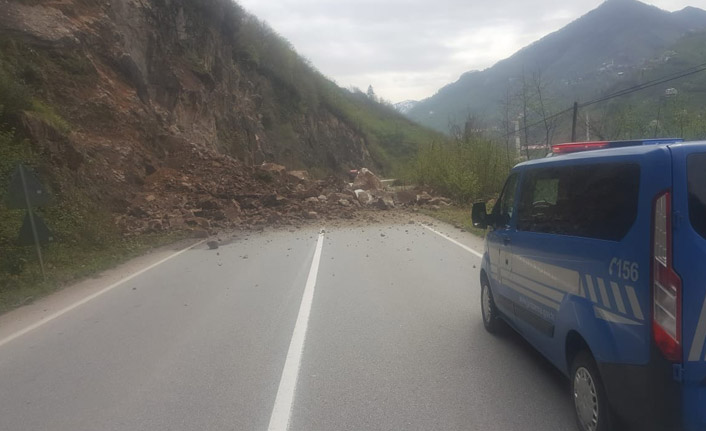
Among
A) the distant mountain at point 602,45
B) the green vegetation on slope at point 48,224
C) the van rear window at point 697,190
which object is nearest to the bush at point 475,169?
the green vegetation on slope at point 48,224

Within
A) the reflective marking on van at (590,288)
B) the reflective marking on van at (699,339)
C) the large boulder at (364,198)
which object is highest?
the reflective marking on van at (590,288)

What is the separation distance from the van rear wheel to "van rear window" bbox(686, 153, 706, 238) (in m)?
3.46

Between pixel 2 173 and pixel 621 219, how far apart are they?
602 inches

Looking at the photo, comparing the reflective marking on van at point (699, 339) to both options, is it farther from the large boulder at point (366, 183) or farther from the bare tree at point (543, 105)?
the large boulder at point (366, 183)

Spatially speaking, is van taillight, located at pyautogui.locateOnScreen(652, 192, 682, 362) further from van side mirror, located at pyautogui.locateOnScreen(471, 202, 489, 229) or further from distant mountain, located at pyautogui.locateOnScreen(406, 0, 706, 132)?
distant mountain, located at pyautogui.locateOnScreen(406, 0, 706, 132)

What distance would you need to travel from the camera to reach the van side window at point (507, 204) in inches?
248

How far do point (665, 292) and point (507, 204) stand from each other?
10.7ft

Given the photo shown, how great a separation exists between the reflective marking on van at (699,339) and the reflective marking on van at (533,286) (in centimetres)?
121

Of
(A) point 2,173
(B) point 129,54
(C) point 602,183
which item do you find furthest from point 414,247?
(B) point 129,54

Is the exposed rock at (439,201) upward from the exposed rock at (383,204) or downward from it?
downward

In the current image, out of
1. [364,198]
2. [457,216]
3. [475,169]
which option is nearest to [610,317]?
[457,216]

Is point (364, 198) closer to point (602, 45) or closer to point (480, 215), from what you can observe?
point (480, 215)

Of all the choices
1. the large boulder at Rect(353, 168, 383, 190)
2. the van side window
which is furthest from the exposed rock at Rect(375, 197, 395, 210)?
the van side window

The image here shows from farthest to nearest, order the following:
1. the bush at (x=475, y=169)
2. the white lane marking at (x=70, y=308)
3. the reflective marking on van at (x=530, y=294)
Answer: the bush at (x=475, y=169) → the white lane marking at (x=70, y=308) → the reflective marking on van at (x=530, y=294)
